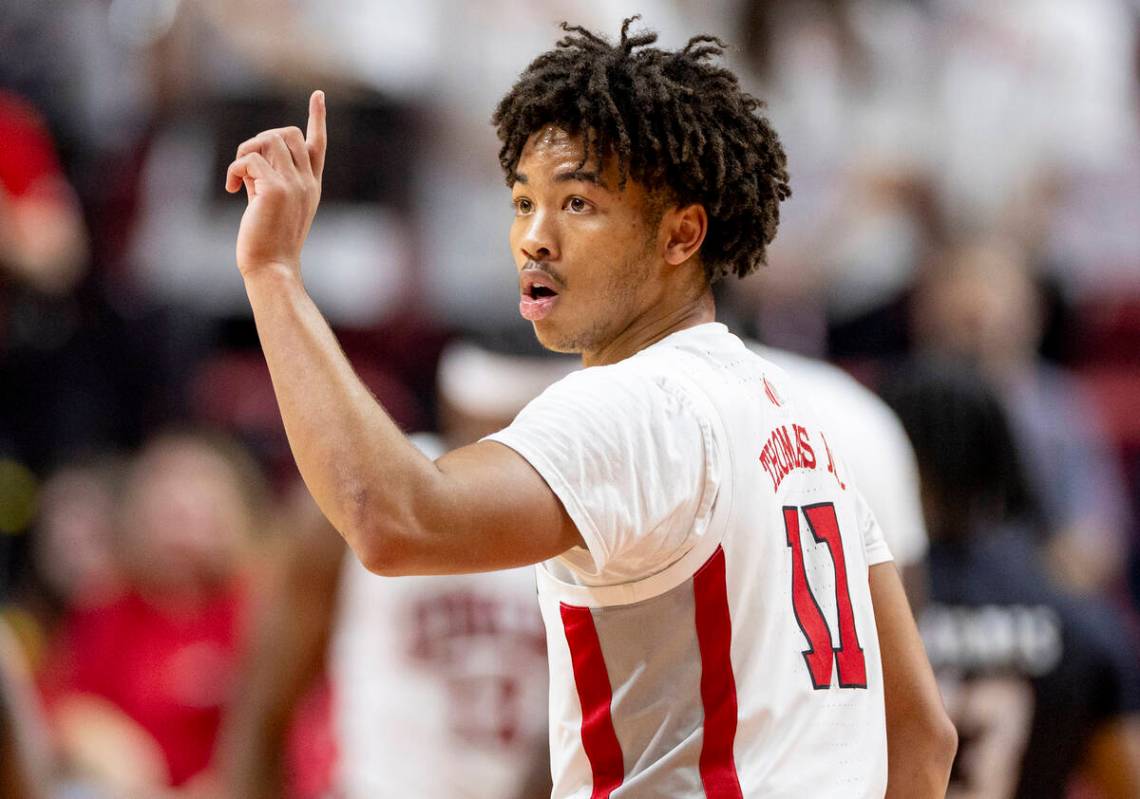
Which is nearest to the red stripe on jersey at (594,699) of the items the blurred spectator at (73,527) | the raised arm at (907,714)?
the raised arm at (907,714)

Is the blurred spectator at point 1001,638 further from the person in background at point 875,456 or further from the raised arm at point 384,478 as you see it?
the raised arm at point 384,478

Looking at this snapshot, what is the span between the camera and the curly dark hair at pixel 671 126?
276 centimetres

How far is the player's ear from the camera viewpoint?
2.84 meters

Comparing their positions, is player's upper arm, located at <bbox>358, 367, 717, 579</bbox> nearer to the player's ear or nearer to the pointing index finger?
the player's ear

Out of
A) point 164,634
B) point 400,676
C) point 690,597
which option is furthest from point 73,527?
point 690,597

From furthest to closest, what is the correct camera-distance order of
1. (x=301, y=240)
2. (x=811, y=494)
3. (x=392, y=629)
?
(x=392, y=629) → (x=811, y=494) → (x=301, y=240)

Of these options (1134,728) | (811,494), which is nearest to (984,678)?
(1134,728)

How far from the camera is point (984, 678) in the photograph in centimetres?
481

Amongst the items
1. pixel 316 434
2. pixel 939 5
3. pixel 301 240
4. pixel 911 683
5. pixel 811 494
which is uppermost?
pixel 939 5

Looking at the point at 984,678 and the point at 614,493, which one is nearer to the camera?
the point at 614,493

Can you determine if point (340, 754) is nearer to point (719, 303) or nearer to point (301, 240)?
point (719, 303)

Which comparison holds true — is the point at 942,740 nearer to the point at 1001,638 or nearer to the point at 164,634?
the point at 1001,638

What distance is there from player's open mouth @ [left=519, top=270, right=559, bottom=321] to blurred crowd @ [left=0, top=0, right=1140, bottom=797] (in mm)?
3674

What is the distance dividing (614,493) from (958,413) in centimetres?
283
